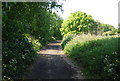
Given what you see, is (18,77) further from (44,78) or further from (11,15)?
(11,15)

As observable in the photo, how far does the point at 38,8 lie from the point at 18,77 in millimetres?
3079

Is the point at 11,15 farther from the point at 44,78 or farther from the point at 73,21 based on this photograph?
the point at 73,21

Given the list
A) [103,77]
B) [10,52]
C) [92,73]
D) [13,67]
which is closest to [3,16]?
[13,67]

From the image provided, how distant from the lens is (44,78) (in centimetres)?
782

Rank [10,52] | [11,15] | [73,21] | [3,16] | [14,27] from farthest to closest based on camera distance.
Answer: [73,21] < [10,52] < [14,27] < [11,15] < [3,16]

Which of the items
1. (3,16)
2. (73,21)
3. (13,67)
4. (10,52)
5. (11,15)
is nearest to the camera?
(3,16)

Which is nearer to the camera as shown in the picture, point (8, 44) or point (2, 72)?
point (2, 72)

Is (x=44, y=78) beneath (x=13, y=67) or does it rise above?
beneath

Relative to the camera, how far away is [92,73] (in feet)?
26.6

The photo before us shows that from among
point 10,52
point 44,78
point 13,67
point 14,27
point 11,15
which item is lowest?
point 44,78

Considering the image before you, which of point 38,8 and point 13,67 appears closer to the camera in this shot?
point 38,8

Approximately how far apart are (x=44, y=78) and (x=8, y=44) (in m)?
2.27

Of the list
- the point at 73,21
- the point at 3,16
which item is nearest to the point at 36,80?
the point at 3,16

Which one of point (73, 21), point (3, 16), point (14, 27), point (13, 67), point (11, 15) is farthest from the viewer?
point (73, 21)
